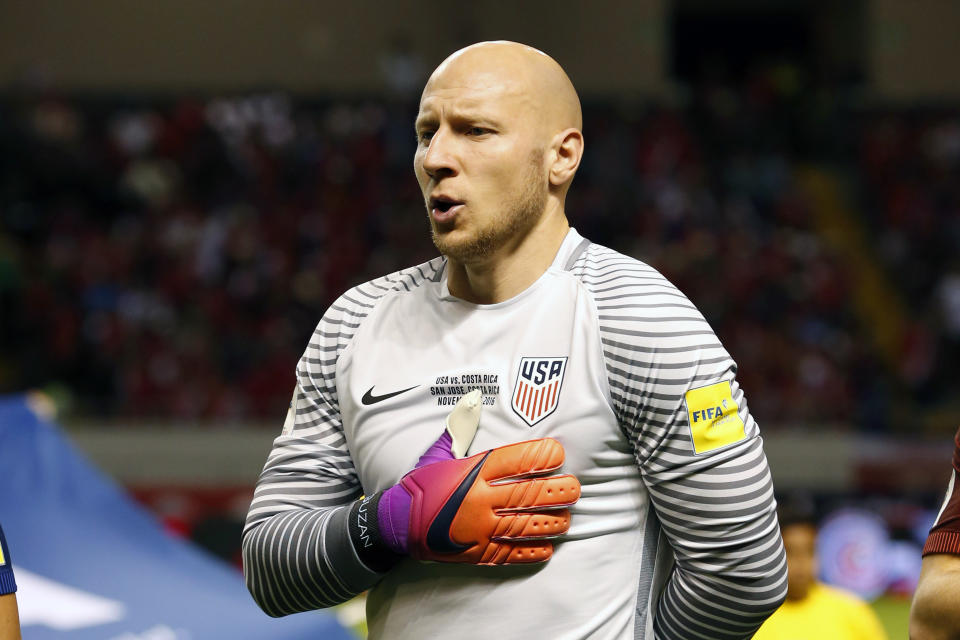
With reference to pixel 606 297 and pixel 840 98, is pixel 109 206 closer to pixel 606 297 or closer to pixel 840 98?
pixel 840 98

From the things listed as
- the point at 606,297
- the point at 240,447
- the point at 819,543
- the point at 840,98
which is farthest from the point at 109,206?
the point at 606,297

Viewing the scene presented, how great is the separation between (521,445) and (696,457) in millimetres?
284

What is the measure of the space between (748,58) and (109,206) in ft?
38.1

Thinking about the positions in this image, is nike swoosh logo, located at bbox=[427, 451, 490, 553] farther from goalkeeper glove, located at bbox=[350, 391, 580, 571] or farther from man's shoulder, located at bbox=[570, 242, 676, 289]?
man's shoulder, located at bbox=[570, 242, 676, 289]

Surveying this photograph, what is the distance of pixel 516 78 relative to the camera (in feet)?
6.96

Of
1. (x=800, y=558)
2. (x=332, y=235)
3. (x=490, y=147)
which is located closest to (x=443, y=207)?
(x=490, y=147)

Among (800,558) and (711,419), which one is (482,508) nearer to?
(711,419)

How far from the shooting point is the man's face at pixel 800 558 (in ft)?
13.7

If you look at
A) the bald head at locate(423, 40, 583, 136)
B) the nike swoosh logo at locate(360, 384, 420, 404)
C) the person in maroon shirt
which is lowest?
the person in maroon shirt

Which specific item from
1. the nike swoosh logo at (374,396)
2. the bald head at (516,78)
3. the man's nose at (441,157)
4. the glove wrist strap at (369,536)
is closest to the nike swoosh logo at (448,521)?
the glove wrist strap at (369,536)

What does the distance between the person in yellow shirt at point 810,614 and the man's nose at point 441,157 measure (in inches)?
100

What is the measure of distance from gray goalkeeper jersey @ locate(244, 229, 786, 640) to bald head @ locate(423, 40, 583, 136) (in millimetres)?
269

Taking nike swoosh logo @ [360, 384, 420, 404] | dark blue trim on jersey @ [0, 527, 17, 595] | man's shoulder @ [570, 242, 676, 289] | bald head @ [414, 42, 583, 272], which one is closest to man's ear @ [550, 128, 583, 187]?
bald head @ [414, 42, 583, 272]

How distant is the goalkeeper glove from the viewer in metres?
1.91
